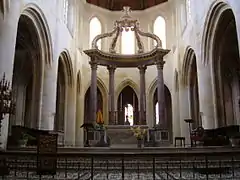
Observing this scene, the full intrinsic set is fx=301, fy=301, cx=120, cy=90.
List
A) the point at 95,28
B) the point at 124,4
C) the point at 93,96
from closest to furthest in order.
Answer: the point at 93,96 < the point at 95,28 < the point at 124,4

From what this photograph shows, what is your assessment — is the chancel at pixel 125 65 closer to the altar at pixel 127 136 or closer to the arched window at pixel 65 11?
the altar at pixel 127 136

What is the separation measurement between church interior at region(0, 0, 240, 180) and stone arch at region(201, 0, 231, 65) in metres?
0.05

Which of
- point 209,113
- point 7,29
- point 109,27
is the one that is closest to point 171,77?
point 109,27

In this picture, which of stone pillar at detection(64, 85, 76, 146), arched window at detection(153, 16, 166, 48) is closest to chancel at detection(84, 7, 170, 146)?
stone pillar at detection(64, 85, 76, 146)

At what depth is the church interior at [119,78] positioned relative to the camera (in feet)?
35.7

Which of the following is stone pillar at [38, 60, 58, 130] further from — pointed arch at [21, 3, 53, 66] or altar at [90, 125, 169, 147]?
altar at [90, 125, 169, 147]

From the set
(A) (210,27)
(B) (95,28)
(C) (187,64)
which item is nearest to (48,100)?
(A) (210,27)

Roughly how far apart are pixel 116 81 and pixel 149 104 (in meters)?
3.39

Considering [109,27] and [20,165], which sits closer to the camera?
[20,165]

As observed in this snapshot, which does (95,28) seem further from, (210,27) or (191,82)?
(210,27)

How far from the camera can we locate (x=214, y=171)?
730cm

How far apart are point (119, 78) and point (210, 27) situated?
11.5m

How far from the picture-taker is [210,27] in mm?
15336

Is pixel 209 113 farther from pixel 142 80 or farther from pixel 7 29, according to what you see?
pixel 7 29
